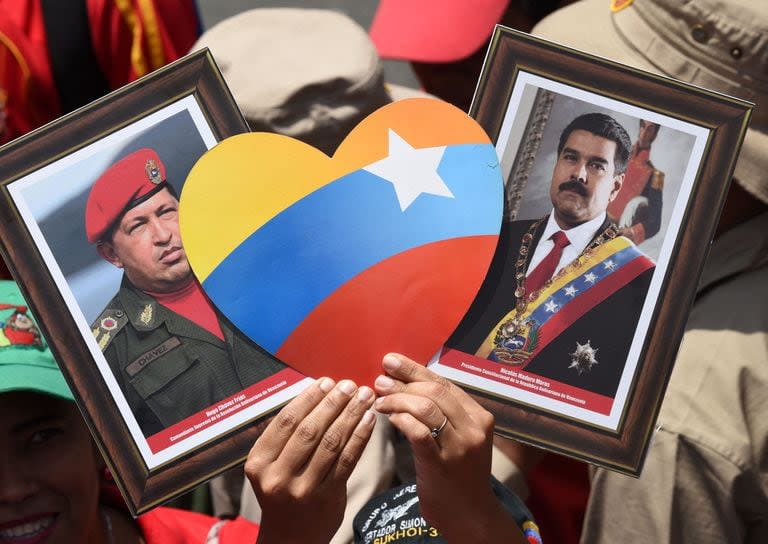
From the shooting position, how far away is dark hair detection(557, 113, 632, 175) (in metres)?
1.23

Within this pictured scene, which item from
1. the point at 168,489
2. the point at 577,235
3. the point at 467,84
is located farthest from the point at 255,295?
the point at 467,84

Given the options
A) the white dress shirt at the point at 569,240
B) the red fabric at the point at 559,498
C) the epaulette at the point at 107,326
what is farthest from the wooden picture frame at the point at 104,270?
the red fabric at the point at 559,498

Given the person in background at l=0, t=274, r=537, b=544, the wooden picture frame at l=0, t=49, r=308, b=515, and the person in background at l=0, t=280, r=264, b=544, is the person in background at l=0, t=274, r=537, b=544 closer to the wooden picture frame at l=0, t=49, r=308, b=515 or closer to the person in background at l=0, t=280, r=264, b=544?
the wooden picture frame at l=0, t=49, r=308, b=515

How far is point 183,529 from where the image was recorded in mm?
1539

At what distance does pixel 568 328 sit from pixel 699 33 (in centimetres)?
53

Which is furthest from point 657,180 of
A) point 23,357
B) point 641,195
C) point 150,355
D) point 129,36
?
point 129,36

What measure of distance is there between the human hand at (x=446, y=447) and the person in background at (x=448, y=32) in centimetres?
119

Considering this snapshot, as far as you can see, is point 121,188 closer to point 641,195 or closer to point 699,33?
point 641,195

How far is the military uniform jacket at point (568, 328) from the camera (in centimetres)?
120

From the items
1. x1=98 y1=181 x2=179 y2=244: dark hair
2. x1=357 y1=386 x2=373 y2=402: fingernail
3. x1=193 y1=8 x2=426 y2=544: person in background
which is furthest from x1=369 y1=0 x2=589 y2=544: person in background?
x1=98 y1=181 x2=179 y2=244: dark hair

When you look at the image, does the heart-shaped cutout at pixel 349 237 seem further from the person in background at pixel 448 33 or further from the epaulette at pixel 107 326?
the person in background at pixel 448 33

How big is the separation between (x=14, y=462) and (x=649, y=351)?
860 mm

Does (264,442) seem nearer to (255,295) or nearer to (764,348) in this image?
(255,295)

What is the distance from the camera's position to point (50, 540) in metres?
1.35
